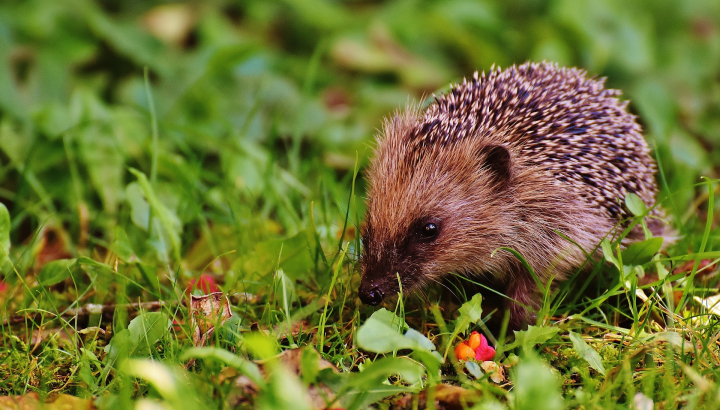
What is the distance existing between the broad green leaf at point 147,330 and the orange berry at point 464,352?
145cm

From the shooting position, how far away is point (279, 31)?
869 cm

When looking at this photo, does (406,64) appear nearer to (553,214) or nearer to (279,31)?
(279,31)

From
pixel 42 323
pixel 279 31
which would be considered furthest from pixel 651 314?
pixel 279 31

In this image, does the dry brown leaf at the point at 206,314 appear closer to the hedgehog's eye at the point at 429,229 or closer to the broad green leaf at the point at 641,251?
the hedgehog's eye at the point at 429,229

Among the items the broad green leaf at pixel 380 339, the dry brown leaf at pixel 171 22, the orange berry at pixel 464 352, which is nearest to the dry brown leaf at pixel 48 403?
the broad green leaf at pixel 380 339

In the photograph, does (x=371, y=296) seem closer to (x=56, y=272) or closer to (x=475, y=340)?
(x=475, y=340)

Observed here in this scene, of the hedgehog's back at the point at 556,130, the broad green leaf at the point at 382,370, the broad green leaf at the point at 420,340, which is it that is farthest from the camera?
the hedgehog's back at the point at 556,130

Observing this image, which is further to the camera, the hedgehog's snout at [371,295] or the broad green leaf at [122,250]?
the broad green leaf at [122,250]

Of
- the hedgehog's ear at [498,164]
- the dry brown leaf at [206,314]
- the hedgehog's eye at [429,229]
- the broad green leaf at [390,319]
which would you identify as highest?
the hedgehog's ear at [498,164]

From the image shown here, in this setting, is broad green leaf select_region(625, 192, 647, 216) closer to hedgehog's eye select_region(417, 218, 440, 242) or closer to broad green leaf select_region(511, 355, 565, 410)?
hedgehog's eye select_region(417, 218, 440, 242)

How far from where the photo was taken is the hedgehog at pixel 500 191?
3793mm

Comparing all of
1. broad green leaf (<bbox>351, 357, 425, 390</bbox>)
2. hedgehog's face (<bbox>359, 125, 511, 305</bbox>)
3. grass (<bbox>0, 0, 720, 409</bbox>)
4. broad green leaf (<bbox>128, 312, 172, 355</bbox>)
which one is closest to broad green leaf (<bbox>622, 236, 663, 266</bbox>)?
grass (<bbox>0, 0, 720, 409</bbox>)

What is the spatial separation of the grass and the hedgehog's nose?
0.14 meters

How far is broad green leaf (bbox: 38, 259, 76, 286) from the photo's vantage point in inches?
148
